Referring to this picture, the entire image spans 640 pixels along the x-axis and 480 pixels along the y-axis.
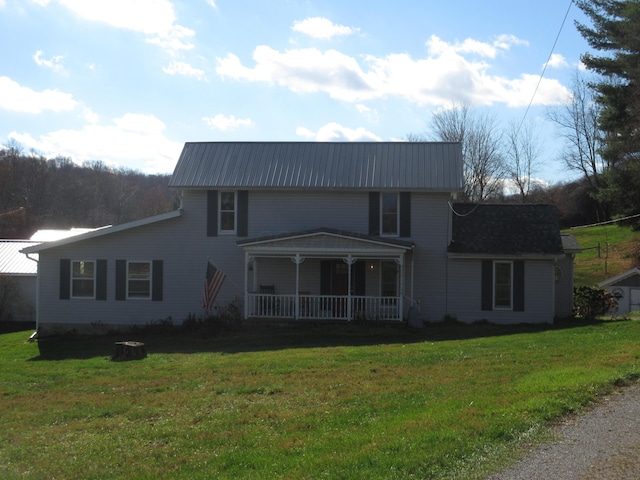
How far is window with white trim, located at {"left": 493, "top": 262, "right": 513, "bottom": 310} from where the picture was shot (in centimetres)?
2402

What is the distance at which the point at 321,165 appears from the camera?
83.5 feet

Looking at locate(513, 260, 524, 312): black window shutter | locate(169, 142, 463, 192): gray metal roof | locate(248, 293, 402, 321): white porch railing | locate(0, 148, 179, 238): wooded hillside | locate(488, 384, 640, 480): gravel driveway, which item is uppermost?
locate(0, 148, 179, 238): wooded hillside

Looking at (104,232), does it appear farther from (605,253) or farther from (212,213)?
(605,253)

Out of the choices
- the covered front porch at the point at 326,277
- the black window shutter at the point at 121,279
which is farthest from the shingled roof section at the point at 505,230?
the black window shutter at the point at 121,279

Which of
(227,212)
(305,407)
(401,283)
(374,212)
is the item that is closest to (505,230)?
(401,283)

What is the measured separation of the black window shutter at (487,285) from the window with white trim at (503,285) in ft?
0.41

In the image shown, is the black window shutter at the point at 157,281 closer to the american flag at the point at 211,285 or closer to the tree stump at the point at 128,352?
the american flag at the point at 211,285

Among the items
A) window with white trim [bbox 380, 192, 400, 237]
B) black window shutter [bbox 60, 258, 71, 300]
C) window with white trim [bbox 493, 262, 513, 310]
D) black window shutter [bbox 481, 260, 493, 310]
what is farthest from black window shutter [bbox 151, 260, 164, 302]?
window with white trim [bbox 493, 262, 513, 310]

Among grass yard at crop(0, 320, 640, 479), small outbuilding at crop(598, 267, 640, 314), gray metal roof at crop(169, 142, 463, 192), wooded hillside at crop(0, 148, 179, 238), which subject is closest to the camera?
grass yard at crop(0, 320, 640, 479)

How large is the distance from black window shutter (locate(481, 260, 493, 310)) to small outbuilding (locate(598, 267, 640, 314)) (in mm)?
12303

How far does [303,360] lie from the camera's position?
51.1 ft

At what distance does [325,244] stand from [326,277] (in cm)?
233

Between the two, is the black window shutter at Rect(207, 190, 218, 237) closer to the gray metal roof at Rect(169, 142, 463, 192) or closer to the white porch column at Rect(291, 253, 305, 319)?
the gray metal roof at Rect(169, 142, 463, 192)

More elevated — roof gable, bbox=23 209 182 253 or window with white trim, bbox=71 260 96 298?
roof gable, bbox=23 209 182 253
